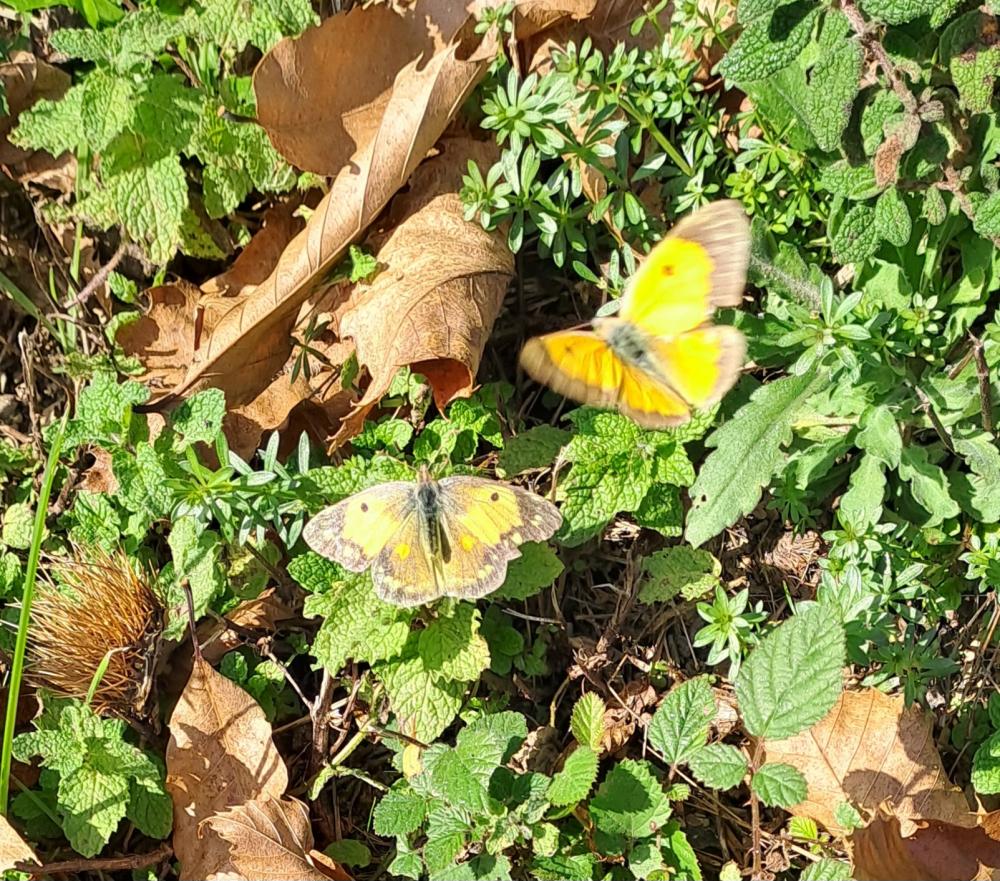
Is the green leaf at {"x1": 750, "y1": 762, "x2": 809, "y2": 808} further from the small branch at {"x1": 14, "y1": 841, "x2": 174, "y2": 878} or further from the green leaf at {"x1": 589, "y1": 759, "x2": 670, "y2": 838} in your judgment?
the small branch at {"x1": 14, "y1": 841, "x2": 174, "y2": 878}

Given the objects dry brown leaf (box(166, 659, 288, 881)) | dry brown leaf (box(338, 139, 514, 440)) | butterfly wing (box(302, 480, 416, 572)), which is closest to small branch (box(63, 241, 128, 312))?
dry brown leaf (box(338, 139, 514, 440))

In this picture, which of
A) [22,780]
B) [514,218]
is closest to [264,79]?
[514,218]

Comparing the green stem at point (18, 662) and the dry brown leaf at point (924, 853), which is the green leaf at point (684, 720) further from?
the green stem at point (18, 662)

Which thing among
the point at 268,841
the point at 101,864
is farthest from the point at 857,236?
the point at 101,864

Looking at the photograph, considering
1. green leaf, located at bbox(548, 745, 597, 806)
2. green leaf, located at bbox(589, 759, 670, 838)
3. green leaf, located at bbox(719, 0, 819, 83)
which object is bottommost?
green leaf, located at bbox(589, 759, 670, 838)

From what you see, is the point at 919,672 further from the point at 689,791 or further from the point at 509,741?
the point at 509,741

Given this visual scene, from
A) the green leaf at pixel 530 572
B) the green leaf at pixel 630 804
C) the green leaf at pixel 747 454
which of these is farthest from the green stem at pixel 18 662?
the green leaf at pixel 747 454

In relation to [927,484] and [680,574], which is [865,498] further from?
[680,574]
